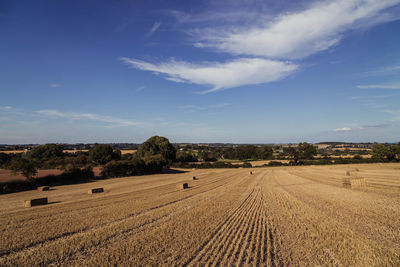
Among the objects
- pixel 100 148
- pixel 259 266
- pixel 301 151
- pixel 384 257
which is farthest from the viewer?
pixel 301 151

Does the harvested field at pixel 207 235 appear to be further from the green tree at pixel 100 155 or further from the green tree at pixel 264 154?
the green tree at pixel 264 154

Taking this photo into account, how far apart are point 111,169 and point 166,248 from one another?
39.6 meters

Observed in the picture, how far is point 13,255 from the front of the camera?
7.97 meters

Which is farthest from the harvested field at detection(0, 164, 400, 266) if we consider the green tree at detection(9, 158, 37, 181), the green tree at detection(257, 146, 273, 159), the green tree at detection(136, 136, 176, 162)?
the green tree at detection(257, 146, 273, 159)

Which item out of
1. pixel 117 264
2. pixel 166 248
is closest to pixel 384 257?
pixel 166 248

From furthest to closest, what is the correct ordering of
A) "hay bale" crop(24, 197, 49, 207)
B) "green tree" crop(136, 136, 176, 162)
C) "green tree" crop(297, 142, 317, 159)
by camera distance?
"green tree" crop(297, 142, 317, 159), "green tree" crop(136, 136, 176, 162), "hay bale" crop(24, 197, 49, 207)

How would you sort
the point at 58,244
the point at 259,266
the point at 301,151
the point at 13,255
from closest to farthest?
the point at 259,266, the point at 13,255, the point at 58,244, the point at 301,151

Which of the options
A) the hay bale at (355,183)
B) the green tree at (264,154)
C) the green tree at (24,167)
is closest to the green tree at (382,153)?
the green tree at (264,154)

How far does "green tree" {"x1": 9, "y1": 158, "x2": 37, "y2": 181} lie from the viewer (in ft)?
96.0

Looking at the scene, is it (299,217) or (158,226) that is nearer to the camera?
(158,226)

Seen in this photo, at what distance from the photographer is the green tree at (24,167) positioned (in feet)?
96.0

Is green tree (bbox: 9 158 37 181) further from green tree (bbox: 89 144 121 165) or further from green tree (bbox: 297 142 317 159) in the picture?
green tree (bbox: 297 142 317 159)

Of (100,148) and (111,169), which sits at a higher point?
(100,148)

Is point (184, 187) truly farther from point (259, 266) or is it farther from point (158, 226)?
point (259, 266)
